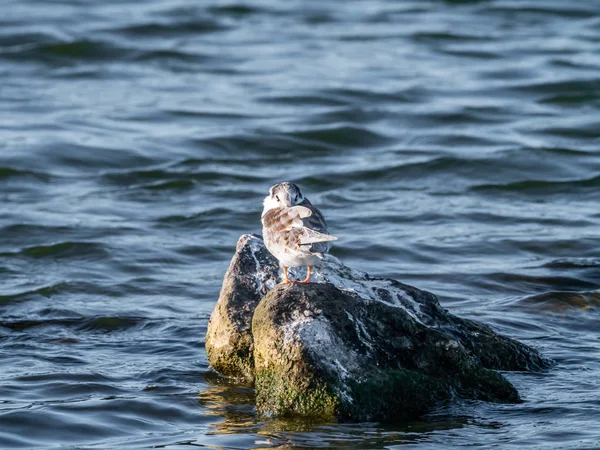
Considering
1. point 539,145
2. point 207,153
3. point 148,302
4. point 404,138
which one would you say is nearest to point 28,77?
point 207,153

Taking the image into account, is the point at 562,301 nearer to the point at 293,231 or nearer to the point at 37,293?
the point at 293,231

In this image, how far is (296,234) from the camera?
646 cm

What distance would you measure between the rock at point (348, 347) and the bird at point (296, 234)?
1.06ft

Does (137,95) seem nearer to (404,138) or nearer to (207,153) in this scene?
(207,153)

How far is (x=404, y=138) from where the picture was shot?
16531mm

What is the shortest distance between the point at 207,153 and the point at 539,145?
16.4ft

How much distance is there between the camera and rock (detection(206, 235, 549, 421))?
258 inches

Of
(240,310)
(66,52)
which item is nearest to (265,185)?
(240,310)

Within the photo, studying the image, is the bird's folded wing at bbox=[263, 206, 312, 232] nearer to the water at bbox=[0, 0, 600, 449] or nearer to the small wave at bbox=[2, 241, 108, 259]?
the water at bbox=[0, 0, 600, 449]

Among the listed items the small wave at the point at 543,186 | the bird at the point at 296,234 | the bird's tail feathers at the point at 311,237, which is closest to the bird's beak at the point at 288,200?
the bird at the point at 296,234

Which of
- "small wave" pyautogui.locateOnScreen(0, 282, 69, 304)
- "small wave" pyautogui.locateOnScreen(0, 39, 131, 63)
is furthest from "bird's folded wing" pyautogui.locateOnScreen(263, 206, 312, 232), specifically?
"small wave" pyautogui.locateOnScreen(0, 39, 131, 63)

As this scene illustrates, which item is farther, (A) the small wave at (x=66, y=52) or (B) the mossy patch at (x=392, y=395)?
(A) the small wave at (x=66, y=52)

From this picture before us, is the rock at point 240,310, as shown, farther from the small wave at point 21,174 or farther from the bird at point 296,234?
the small wave at point 21,174

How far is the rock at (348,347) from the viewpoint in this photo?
656cm
